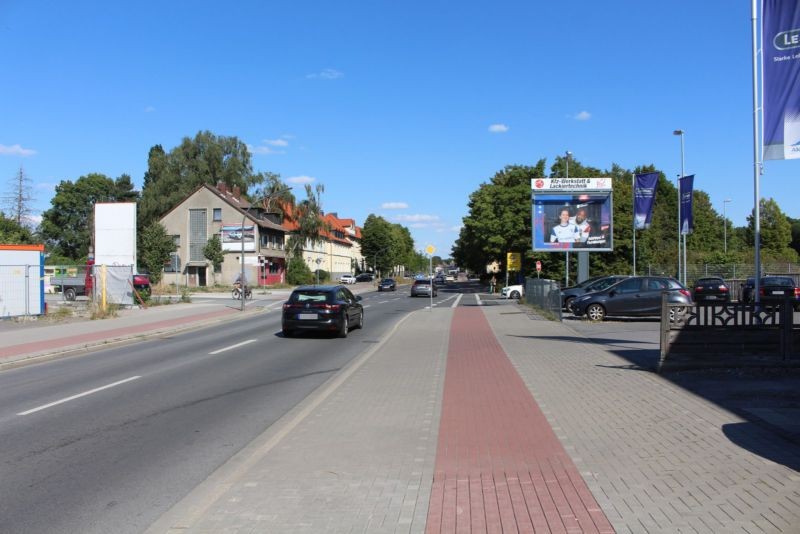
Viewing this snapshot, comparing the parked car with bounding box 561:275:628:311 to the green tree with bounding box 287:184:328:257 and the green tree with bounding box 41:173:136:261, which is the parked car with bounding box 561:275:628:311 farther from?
the green tree with bounding box 41:173:136:261

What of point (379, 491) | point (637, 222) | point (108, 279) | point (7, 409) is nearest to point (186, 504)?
point (379, 491)

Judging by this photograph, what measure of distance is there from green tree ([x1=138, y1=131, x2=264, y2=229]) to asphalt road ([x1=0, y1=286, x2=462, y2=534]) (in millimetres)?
59313

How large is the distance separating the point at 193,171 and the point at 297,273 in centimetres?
1824

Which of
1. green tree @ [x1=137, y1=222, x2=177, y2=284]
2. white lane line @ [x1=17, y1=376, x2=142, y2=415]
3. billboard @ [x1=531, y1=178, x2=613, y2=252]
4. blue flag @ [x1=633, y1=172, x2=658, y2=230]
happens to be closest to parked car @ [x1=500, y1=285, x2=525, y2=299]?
blue flag @ [x1=633, y1=172, x2=658, y2=230]

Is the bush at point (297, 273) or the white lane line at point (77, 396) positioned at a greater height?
the bush at point (297, 273)

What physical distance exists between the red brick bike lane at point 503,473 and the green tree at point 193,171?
217ft

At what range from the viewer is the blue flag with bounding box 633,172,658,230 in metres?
30.8

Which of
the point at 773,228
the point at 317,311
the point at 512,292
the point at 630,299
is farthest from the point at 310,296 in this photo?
the point at 773,228

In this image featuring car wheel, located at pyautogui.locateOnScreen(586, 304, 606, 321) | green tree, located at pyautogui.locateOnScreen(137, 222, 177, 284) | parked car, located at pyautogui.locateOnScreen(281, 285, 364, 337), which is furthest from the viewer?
green tree, located at pyautogui.locateOnScreen(137, 222, 177, 284)

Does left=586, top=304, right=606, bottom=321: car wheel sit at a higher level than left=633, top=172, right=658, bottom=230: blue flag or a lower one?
lower

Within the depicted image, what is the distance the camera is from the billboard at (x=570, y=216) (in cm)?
2823

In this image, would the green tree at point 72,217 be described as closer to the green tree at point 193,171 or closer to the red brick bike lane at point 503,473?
the green tree at point 193,171

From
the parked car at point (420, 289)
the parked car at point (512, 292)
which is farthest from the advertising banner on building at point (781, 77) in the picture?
the parked car at point (420, 289)

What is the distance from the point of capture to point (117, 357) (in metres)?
13.3
